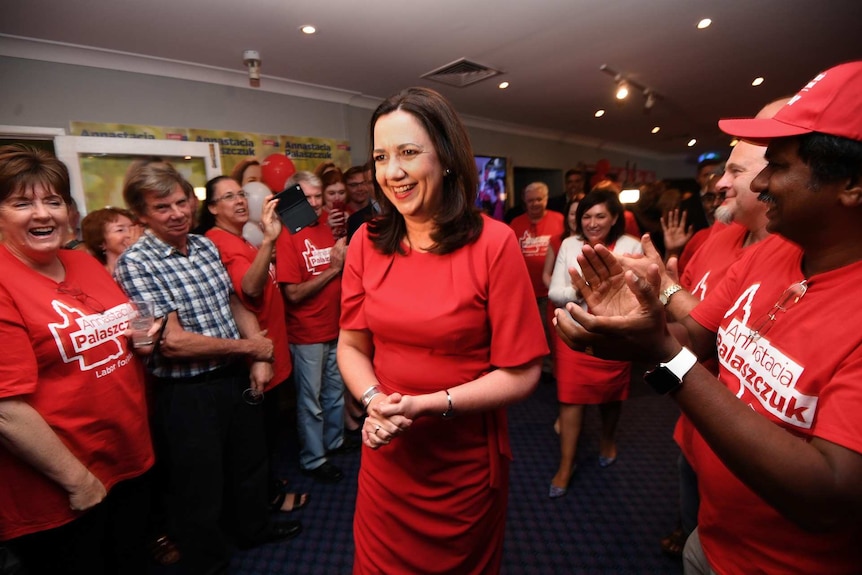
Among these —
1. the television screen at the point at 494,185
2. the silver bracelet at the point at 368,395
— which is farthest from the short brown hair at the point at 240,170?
the television screen at the point at 494,185

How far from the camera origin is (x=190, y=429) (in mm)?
1631

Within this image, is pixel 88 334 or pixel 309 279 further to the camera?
pixel 309 279

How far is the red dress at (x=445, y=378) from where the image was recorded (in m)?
1.06

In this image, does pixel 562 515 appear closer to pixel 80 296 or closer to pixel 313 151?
pixel 80 296

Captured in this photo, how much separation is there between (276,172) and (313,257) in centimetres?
145

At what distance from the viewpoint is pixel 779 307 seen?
2.76ft

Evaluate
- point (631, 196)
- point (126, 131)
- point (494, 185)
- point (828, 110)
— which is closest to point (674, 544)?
point (828, 110)

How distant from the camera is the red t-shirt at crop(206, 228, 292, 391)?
203 centimetres

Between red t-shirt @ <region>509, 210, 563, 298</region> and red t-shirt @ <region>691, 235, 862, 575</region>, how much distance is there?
2.91 m

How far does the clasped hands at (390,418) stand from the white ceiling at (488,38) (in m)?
3.01

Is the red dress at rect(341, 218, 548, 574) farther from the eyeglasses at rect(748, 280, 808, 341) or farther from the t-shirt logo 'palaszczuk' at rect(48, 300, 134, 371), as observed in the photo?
the t-shirt logo 'palaszczuk' at rect(48, 300, 134, 371)

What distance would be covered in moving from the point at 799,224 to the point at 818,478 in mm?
456

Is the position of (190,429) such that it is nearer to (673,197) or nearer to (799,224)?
(799,224)

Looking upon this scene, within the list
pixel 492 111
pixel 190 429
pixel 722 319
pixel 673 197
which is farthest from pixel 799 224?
pixel 492 111
